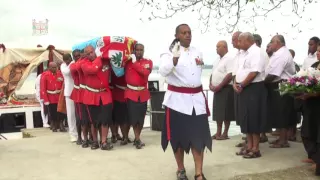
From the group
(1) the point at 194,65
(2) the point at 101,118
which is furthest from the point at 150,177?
(2) the point at 101,118

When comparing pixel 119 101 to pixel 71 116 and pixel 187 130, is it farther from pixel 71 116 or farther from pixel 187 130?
pixel 187 130

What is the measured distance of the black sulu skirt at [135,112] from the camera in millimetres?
6643

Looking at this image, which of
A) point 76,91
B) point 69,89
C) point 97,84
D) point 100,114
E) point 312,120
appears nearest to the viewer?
point 312,120

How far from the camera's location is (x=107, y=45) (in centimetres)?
664

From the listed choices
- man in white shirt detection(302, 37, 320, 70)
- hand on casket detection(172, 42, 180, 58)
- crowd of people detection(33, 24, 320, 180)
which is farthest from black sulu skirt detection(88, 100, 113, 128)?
man in white shirt detection(302, 37, 320, 70)

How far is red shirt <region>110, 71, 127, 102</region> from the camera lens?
274 inches

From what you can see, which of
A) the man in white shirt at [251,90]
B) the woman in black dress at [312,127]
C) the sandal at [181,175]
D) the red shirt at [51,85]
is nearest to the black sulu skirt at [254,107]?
the man in white shirt at [251,90]

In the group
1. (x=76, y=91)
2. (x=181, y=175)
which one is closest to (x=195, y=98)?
(x=181, y=175)

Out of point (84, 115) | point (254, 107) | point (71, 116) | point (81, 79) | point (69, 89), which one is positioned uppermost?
point (81, 79)

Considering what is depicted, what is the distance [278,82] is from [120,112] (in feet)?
9.01

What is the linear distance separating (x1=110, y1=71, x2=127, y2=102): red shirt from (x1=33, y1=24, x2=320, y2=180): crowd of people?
18 mm

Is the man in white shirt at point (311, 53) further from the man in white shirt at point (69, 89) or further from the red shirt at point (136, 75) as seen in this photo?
the man in white shirt at point (69, 89)

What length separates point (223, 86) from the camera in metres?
6.94

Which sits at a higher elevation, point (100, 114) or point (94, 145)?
point (100, 114)
